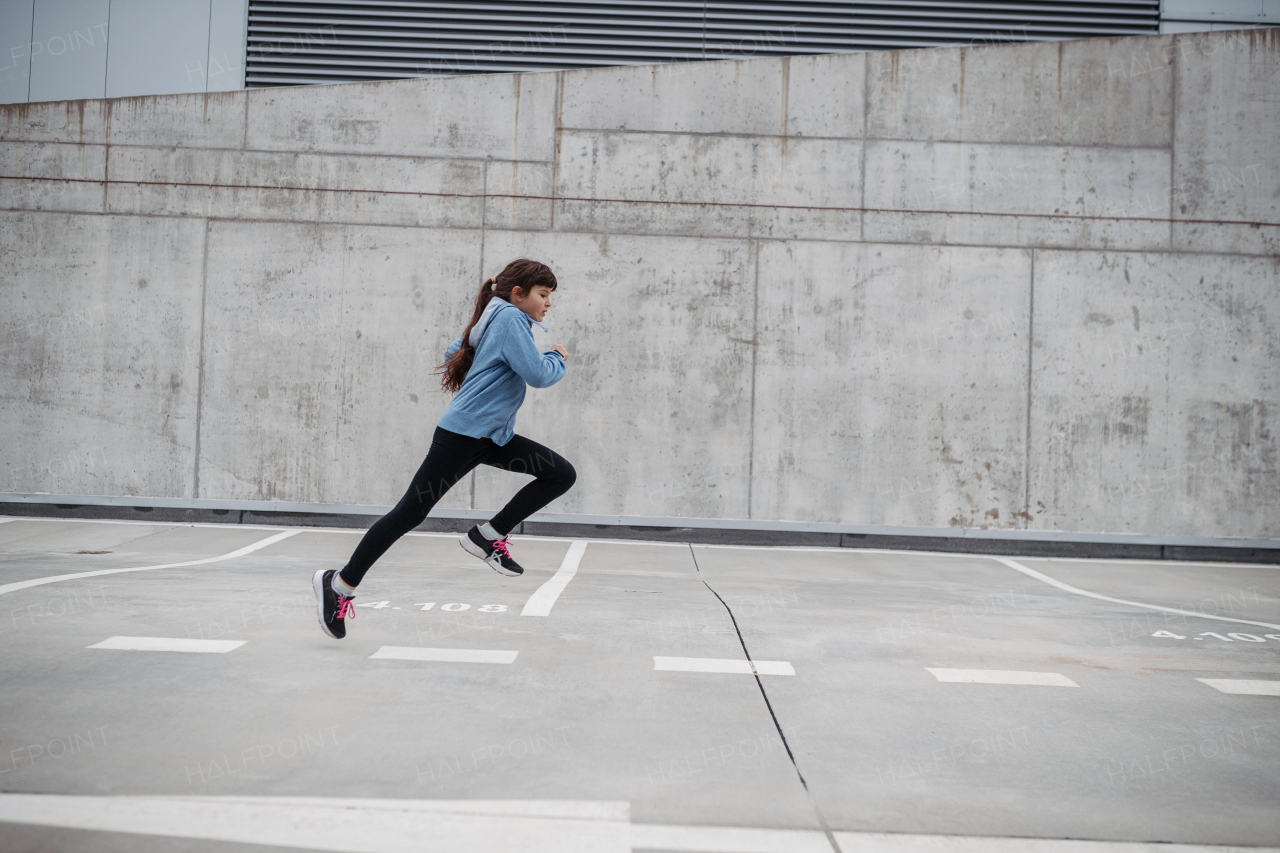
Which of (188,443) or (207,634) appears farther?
(188,443)

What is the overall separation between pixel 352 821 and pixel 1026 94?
1030 centimetres

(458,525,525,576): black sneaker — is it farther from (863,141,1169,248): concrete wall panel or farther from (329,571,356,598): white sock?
(863,141,1169,248): concrete wall panel

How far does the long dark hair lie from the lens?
4.30m

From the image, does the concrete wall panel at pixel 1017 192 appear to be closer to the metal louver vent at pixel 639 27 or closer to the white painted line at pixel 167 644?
the metal louver vent at pixel 639 27

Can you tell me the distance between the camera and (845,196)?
9.73 metres

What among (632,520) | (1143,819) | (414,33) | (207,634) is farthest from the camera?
(414,33)

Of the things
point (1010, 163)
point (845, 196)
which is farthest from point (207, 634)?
point (1010, 163)

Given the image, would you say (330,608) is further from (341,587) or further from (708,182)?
(708,182)

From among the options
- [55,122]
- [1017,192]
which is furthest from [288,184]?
[1017,192]

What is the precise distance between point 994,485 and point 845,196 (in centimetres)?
363

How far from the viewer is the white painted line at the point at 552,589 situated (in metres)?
5.17

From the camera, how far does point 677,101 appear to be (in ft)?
32.2

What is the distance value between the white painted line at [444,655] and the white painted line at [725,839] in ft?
5.82

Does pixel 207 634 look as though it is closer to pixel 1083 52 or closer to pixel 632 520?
pixel 632 520
